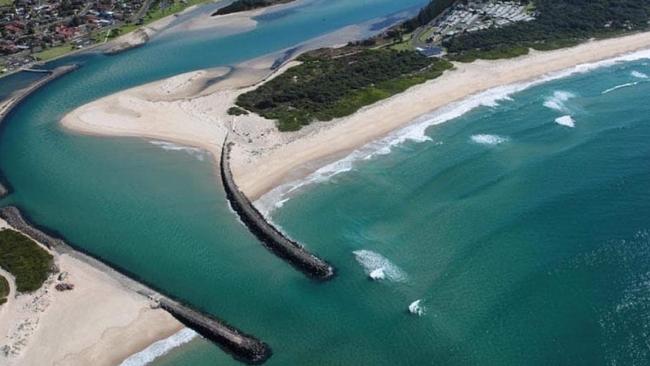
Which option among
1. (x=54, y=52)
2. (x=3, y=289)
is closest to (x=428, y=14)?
(x=54, y=52)

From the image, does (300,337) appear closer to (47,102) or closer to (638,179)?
(638,179)

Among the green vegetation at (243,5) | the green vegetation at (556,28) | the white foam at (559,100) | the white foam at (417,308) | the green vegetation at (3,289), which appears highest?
the green vegetation at (243,5)

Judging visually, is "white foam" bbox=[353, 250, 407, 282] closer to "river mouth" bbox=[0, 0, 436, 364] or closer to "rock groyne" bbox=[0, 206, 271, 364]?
"river mouth" bbox=[0, 0, 436, 364]

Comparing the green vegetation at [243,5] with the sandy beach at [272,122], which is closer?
the sandy beach at [272,122]

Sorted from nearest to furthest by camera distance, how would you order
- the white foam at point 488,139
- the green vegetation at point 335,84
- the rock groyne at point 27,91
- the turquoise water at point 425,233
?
the turquoise water at point 425,233, the white foam at point 488,139, the green vegetation at point 335,84, the rock groyne at point 27,91

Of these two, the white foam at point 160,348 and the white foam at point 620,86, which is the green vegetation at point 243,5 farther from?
the white foam at point 160,348

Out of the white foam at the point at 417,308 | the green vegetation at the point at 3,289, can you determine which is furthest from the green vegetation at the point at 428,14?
the green vegetation at the point at 3,289

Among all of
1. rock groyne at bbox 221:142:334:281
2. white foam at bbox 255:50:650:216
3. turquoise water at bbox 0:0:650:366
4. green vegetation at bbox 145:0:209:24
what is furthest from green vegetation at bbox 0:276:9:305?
green vegetation at bbox 145:0:209:24
